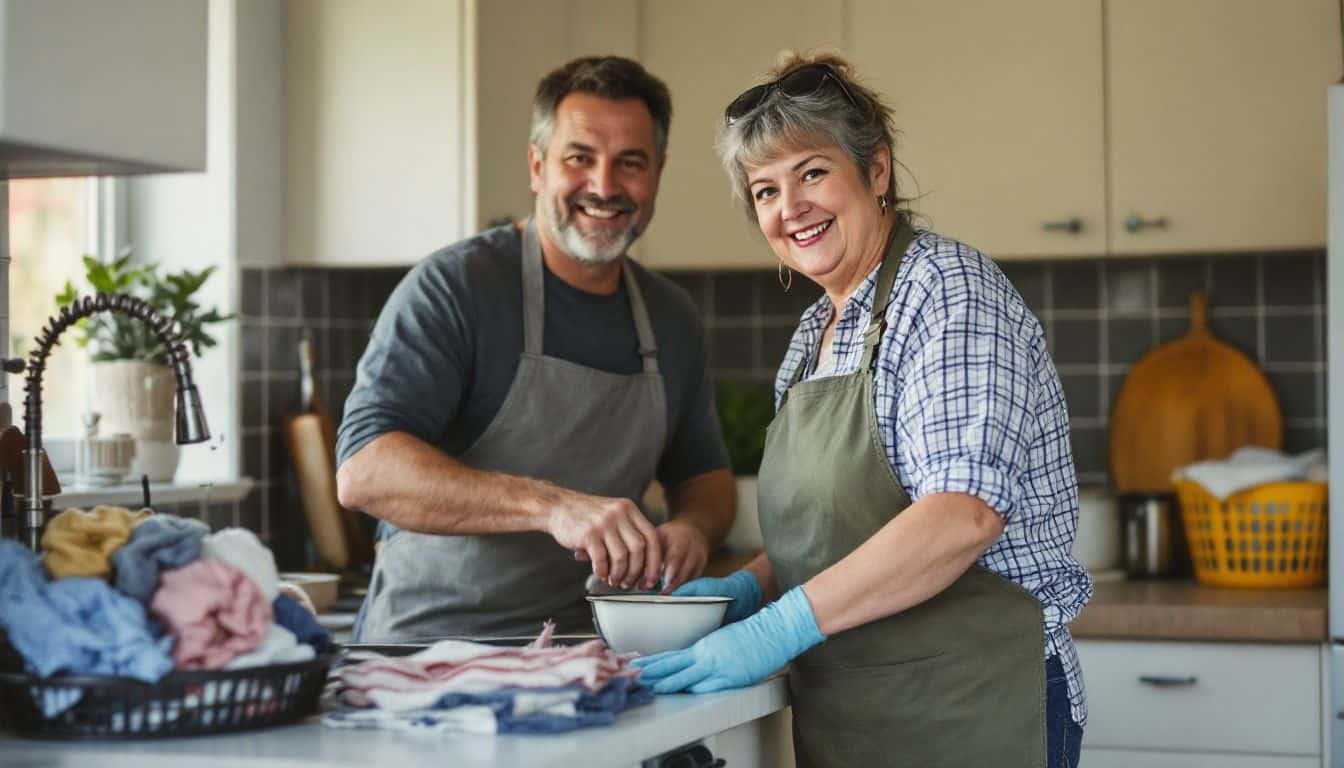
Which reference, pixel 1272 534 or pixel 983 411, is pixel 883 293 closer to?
pixel 983 411

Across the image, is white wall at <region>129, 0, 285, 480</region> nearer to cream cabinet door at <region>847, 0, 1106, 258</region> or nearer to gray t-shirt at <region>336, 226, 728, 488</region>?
gray t-shirt at <region>336, 226, 728, 488</region>

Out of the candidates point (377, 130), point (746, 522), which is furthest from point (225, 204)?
point (746, 522)

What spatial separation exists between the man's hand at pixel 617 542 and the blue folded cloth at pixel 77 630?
1.95 ft

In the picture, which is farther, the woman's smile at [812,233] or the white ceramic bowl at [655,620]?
the woman's smile at [812,233]

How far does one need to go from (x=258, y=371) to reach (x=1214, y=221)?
1.85 meters

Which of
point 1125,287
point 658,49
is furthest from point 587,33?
point 1125,287

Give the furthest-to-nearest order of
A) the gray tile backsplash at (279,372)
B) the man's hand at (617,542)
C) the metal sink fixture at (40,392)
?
1. the gray tile backsplash at (279,372)
2. the man's hand at (617,542)
3. the metal sink fixture at (40,392)

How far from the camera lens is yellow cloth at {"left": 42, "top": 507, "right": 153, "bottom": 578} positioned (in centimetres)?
135

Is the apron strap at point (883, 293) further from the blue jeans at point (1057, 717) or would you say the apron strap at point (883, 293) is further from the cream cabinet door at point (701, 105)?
the cream cabinet door at point (701, 105)

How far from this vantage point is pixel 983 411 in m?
1.58

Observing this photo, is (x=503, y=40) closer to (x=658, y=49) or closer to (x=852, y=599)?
(x=658, y=49)

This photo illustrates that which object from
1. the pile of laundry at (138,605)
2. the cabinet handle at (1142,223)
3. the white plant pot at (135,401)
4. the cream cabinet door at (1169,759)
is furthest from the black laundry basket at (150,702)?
the cabinet handle at (1142,223)

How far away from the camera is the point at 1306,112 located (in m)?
3.02

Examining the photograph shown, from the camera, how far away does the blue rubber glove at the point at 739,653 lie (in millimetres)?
1567
